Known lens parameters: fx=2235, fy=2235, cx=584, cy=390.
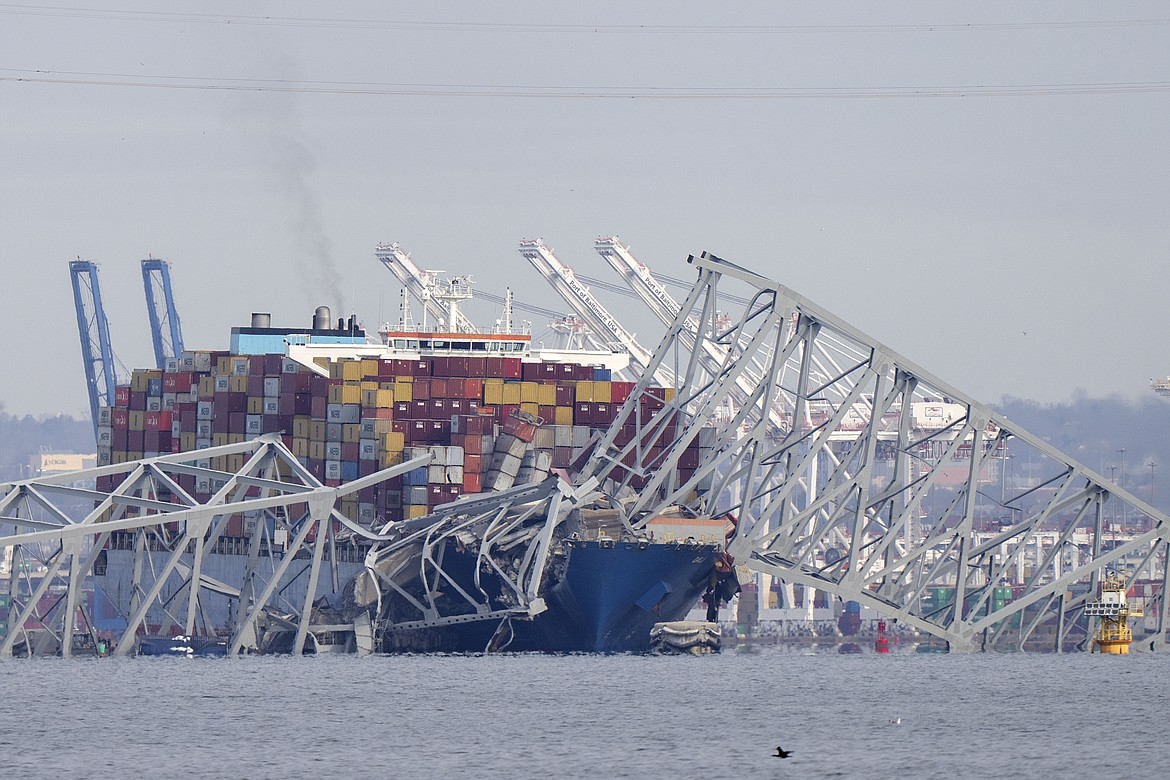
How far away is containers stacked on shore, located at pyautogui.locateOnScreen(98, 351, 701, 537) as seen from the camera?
10150cm

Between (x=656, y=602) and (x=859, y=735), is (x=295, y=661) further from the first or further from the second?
(x=859, y=735)

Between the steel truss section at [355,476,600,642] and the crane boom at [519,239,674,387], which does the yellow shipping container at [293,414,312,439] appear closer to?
the steel truss section at [355,476,600,642]

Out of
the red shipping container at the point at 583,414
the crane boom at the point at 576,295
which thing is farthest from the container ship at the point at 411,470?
the crane boom at the point at 576,295

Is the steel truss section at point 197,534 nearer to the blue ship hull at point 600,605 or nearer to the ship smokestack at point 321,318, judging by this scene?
the blue ship hull at point 600,605

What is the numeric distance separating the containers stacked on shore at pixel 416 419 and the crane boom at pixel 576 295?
1942 inches

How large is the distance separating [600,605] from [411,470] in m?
15.6

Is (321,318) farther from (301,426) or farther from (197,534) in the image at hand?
(197,534)

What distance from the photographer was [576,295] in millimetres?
166875

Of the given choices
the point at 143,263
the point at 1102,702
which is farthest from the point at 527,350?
the point at 143,263

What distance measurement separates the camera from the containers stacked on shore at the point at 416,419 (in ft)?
333

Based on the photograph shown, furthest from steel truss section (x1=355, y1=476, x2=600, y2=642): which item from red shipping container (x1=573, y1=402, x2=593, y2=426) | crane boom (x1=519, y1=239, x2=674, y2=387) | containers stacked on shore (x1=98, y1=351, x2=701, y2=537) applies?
crane boom (x1=519, y1=239, x2=674, y2=387)

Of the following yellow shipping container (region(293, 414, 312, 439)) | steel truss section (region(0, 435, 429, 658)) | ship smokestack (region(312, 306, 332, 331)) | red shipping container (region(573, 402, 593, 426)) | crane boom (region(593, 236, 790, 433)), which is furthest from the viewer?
crane boom (region(593, 236, 790, 433))

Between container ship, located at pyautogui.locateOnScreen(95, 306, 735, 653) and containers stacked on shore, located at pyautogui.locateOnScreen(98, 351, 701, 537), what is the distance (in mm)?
90

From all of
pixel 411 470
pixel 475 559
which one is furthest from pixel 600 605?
pixel 411 470
